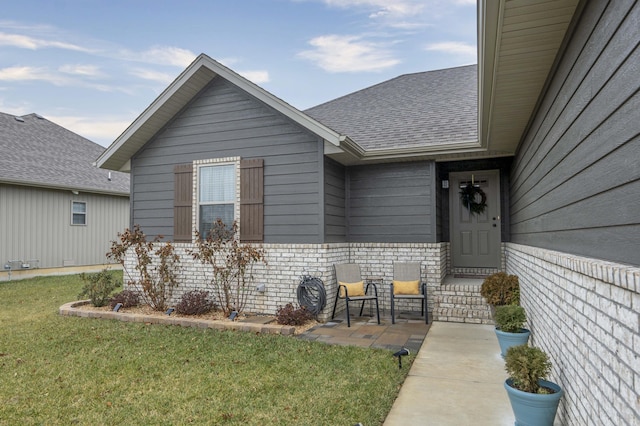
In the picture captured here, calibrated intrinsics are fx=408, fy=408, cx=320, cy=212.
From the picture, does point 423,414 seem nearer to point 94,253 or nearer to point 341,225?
point 341,225

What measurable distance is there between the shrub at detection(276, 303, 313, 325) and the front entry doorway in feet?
12.3

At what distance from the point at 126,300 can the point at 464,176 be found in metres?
6.86

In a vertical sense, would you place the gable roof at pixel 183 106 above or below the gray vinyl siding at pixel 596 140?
above

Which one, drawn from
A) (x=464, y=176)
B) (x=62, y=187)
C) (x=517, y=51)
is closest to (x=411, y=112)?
(x=464, y=176)

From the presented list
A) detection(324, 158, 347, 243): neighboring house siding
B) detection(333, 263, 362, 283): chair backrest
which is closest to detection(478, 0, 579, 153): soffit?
detection(324, 158, 347, 243): neighboring house siding

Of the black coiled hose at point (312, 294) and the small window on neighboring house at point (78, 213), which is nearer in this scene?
the black coiled hose at point (312, 294)

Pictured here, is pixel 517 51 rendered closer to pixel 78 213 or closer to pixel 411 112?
pixel 411 112

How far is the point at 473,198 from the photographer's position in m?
8.14

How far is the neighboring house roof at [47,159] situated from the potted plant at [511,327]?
40.6ft

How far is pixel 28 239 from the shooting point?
1191 cm

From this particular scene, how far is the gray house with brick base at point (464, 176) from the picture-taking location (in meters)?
2.00

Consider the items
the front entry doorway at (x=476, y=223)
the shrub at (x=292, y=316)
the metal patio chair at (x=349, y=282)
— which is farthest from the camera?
the front entry doorway at (x=476, y=223)

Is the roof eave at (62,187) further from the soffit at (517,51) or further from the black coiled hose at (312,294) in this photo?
the soffit at (517,51)

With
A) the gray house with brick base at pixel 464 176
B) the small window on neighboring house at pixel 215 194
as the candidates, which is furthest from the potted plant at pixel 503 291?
the small window on neighboring house at pixel 215 194
